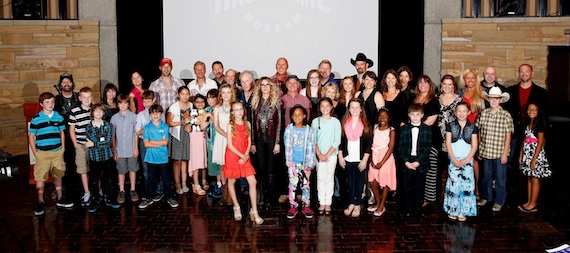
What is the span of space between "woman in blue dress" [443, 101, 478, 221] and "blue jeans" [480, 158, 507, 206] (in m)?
0.40

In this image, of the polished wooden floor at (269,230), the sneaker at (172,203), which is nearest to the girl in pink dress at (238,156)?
the polished wooden floor at (269,230)

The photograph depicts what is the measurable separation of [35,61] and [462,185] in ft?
23.6

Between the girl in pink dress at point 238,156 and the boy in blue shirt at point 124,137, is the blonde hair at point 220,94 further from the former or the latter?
the boy in blue shirt at point 124,137

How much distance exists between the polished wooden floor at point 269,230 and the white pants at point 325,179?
0.71 feet

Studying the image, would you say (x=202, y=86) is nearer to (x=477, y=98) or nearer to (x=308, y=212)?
(x=308, y=212)

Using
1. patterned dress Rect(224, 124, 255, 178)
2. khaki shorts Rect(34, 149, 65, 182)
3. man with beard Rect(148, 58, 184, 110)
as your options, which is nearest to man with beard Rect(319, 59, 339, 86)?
patterned dress Rect(224, 124, 255, 178)

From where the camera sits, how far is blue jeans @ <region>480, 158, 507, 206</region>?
6422 mm

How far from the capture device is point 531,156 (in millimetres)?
6453

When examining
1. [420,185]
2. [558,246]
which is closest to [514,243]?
[558,246]

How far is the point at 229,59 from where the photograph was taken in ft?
31.7

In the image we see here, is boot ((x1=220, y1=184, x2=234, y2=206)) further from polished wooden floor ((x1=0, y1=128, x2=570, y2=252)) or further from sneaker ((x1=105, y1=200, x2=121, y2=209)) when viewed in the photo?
sneaker ((x1=105, y1=200, x2=121, y2=209))

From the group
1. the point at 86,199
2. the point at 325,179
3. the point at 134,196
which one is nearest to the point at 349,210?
the point at 325,179

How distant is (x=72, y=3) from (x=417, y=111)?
6.43 m

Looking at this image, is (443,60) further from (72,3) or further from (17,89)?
(17,89)
